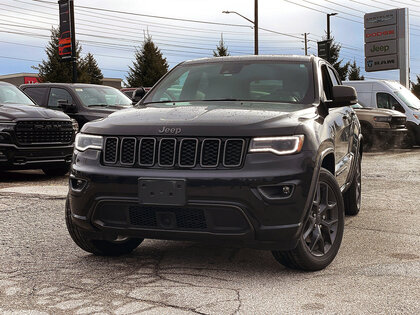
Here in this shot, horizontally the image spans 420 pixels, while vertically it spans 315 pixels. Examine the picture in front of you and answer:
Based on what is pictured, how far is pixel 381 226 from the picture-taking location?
618 centimetres

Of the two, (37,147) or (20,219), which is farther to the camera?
(37,147)

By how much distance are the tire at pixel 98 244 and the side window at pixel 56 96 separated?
850cm

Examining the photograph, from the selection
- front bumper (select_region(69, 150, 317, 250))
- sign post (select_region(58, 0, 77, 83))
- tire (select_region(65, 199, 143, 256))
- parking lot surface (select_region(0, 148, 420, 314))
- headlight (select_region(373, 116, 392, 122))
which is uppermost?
sign post (select_region(58, 0, 77, 83))

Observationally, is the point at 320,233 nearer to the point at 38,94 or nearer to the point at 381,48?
the point at 38,94

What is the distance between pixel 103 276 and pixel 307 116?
1824 mm

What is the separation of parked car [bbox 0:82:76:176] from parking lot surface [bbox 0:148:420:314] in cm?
381

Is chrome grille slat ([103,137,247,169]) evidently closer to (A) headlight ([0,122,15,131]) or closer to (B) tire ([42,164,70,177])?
(A) headlight ([0,122,15,131])

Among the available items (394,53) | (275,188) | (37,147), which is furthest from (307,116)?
(394,53)

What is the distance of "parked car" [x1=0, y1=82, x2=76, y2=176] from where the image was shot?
9883 millimetres

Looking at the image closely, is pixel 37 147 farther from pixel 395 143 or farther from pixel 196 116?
pixel 395 143

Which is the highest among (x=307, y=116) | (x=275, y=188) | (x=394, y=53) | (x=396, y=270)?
(x=394, y=53)

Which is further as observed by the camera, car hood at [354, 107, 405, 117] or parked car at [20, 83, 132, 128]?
car hood at [354, 107, 405, 117]

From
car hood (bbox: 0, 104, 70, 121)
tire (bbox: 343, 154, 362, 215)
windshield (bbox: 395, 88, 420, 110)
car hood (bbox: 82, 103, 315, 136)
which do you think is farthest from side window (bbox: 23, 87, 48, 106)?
windshield (bbox: 395, 88, 420, 110)

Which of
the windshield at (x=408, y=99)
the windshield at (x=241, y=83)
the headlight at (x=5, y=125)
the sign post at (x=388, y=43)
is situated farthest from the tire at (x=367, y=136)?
the sign post at (x=388, y=43)
